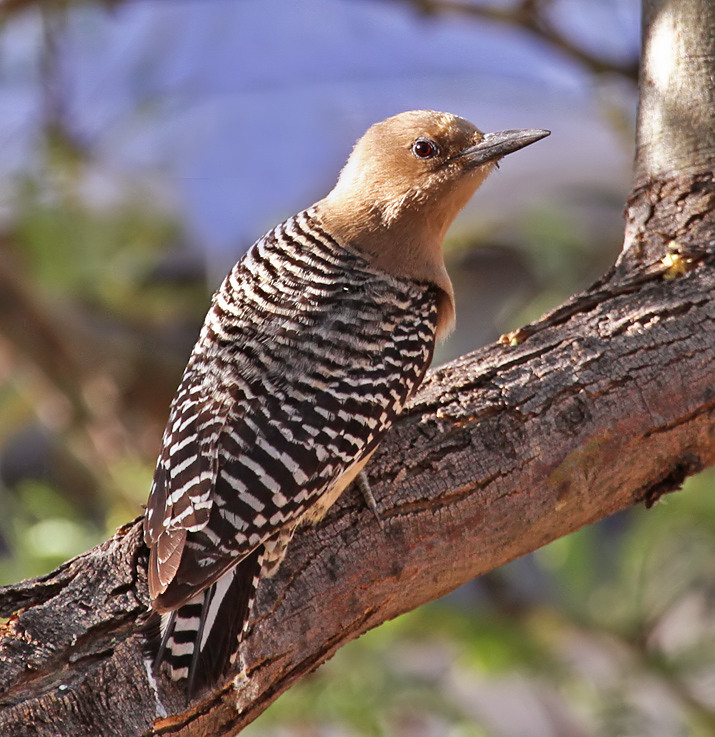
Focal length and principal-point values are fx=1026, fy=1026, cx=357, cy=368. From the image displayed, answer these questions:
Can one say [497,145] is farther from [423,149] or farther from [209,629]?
[209,629]

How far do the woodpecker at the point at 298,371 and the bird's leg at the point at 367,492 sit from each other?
0.09ft

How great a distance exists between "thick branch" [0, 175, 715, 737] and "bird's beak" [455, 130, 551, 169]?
54cm

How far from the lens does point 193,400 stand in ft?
9.82

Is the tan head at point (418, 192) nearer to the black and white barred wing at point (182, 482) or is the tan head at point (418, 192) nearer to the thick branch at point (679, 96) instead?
the thick branch at point (679, 96)

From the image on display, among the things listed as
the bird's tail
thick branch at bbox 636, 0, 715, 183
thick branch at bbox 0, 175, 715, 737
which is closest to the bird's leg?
thick branch at bbox 0, 175, 715, 737

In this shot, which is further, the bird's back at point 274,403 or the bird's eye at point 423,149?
the bird's eye at point 423,149

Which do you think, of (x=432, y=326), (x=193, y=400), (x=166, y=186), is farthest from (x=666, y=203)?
(x=166, y=186)

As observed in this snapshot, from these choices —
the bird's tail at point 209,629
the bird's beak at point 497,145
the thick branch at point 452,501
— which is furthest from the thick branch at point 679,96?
the bird's tail at point 209,629

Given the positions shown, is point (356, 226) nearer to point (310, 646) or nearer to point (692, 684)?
point (310, 646)

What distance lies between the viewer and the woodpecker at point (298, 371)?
2619 millimetres

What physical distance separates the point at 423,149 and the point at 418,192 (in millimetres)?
151

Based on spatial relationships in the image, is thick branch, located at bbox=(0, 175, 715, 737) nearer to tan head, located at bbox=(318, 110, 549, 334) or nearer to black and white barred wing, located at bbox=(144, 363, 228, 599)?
black and white barred wing, located at bbox=(144, 363, 228, 599)

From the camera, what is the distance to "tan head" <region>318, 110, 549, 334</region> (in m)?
3.57

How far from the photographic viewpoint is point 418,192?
362 centimetres
